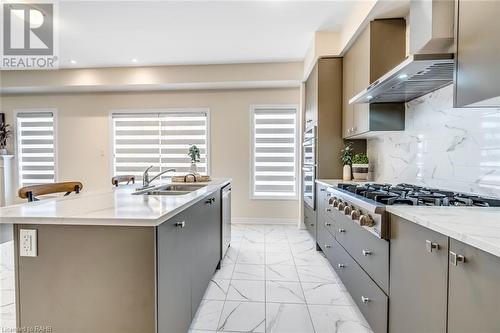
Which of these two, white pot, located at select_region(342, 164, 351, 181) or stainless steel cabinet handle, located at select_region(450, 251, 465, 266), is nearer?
stainless steel cabinet handle, located at select_region(450, 251, 465, 266)

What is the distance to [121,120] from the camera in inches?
199

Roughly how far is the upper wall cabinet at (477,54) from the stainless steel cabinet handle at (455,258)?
0.71 m

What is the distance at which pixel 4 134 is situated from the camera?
5082mm

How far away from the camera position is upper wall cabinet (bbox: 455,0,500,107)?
3.70 feet

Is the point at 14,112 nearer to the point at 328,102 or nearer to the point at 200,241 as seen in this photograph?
the point at 200,241

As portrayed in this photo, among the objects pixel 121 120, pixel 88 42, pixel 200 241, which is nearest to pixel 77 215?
pixel 200 241

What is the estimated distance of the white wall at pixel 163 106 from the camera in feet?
15.9

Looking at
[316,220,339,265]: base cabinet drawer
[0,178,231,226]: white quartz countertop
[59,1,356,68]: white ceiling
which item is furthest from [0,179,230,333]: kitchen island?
[59,1,356,68]: white ceiling

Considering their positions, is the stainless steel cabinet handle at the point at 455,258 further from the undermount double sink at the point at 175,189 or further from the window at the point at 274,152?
the window at the point at 274,152

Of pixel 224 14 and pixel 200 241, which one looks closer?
pixel 200 241

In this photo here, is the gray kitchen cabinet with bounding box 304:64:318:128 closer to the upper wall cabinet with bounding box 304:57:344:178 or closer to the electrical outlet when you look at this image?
the upper wall cabinet with bounding box 304:57:344:178

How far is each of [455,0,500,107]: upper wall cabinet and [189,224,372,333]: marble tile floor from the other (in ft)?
5.27

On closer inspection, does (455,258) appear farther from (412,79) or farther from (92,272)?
(92,272)

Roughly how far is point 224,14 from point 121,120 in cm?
312
